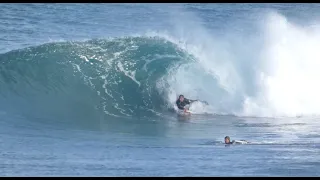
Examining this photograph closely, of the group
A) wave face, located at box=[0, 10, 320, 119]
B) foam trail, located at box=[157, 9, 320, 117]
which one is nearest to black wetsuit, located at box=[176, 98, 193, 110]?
wave face, located at box=[0, 10, 320, 119]

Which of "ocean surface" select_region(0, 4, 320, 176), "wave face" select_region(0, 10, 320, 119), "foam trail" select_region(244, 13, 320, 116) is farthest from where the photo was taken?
"foam trail" select_region(244, 13, 320, 116)

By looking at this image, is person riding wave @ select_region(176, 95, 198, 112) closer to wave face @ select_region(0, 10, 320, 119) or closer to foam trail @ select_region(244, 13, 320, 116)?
wave face @ select_region(0, 10, 320, 119)

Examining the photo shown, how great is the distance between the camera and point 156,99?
25.4 metres

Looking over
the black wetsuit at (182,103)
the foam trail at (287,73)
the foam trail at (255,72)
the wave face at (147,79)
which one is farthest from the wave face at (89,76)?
the foam trail at (287,73)

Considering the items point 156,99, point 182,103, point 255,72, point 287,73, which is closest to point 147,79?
point 156,99

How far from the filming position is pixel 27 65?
26.2 meters

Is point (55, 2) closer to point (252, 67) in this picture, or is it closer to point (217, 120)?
point (252, 67)

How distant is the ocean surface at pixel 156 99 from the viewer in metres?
17.5

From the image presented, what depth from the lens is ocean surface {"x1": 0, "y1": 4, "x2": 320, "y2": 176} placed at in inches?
687

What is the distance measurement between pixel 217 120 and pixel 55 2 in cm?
1911

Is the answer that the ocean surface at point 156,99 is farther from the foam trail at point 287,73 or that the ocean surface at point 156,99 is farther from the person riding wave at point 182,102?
the person riding wave at point 182,102

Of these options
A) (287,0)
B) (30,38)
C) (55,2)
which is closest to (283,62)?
(30,38)

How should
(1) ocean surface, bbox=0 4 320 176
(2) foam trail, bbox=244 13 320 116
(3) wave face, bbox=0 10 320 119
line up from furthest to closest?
(2) foam trail, bbox=244 13 320 116 → (3) wave face, bbox=0 10 320 119 → (1) ocean surface, bbox=0 4 320 176

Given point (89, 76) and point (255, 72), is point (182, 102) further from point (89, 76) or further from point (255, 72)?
point (255, 72)
